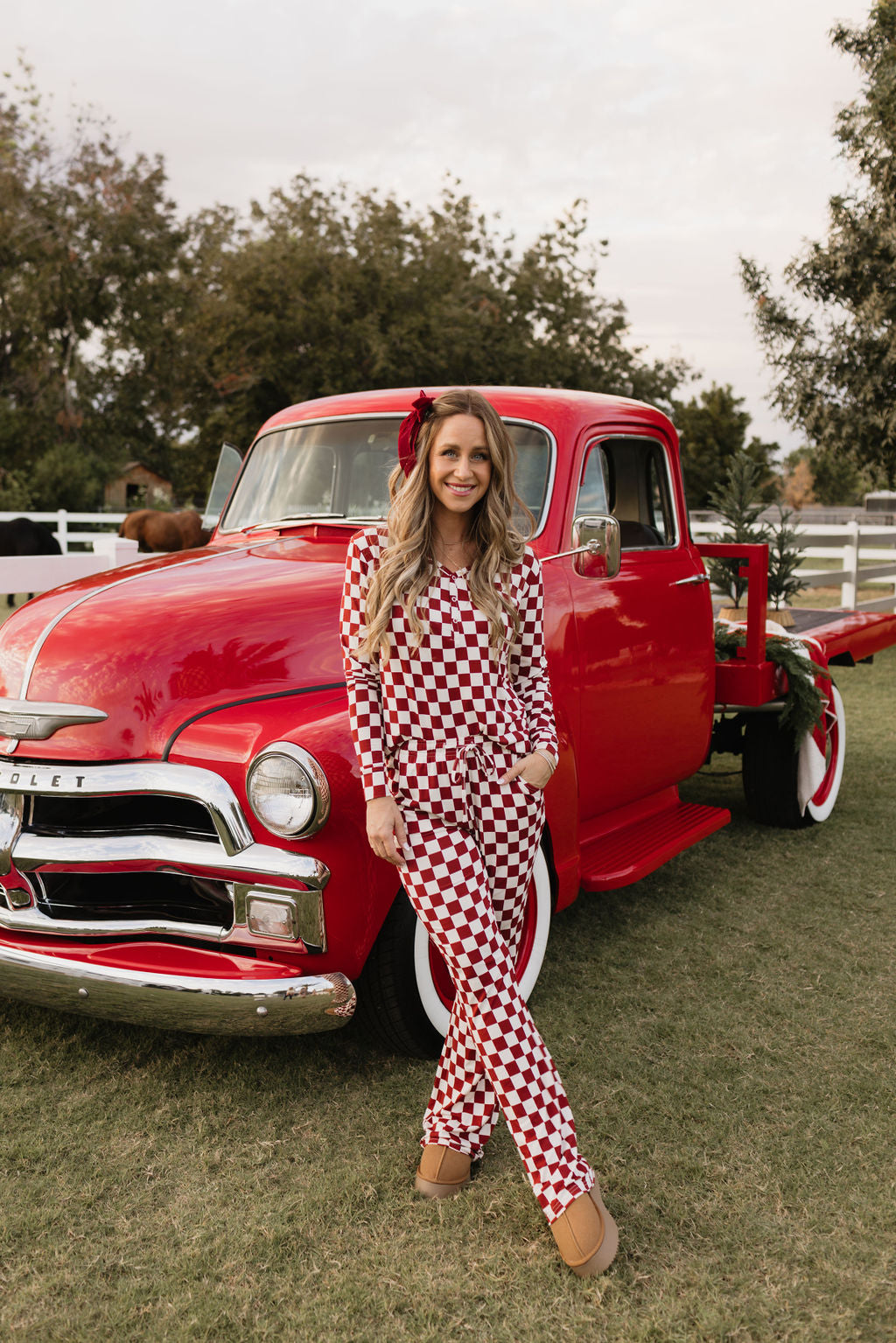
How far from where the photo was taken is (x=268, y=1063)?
3.45m

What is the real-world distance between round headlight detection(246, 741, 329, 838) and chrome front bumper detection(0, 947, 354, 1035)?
389mm

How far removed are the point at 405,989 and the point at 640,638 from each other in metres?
1.76

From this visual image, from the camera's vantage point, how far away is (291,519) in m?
4.39

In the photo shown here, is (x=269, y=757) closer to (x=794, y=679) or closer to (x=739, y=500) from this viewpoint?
(x=794, y=679)

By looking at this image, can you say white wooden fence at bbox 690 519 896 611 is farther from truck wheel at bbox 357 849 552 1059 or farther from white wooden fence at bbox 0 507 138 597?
truck wheel at bbox 357 849 552 1059

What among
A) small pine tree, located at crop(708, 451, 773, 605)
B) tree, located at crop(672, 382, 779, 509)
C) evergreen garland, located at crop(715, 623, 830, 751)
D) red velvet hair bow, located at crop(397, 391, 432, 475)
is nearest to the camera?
red velvet hair bow, located at crop(397, 391, 432, 475)

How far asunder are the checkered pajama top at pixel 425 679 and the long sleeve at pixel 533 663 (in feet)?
0.27

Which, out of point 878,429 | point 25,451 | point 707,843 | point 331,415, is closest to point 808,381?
point 878,429

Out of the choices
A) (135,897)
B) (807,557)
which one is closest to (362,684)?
(135,897)

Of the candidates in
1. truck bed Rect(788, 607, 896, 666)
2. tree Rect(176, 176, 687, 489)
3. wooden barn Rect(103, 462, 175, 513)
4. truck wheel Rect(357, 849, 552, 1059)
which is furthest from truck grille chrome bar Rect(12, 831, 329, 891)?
wooden barn Rect(103, 462, 175, 513)

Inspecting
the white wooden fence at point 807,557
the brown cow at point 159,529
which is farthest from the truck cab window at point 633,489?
the brown cow at point 159,529

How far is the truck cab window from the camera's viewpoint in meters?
4.32

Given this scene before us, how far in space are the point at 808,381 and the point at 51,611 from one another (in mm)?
16406

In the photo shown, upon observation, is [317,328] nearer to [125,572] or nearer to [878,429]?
[878,429]
